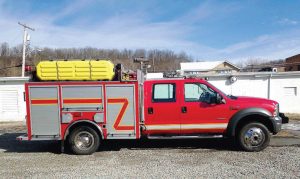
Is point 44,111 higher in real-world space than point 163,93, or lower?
lower

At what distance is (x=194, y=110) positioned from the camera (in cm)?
821

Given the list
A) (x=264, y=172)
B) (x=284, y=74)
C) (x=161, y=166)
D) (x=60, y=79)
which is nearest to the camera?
(x=264, y=172)

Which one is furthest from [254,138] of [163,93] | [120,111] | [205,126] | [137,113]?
[120,111]

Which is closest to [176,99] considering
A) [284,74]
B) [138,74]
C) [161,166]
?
[138,74]

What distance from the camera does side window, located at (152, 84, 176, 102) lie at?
8320 mm

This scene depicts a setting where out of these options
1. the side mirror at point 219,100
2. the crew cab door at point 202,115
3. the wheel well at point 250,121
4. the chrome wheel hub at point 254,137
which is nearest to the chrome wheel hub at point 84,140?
the crew cab door at point 202,115

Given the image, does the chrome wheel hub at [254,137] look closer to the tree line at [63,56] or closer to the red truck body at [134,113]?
the red truck body at [134,113]

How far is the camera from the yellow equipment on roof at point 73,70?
314 inches

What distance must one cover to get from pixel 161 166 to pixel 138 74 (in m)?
2.59

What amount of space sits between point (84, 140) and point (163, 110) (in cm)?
227

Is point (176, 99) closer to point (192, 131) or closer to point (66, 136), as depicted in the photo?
point (192, 131)

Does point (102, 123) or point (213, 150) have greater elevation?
point (102, 123)

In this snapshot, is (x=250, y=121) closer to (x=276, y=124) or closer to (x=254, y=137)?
(x=254, y=137)

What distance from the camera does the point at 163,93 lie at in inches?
330
